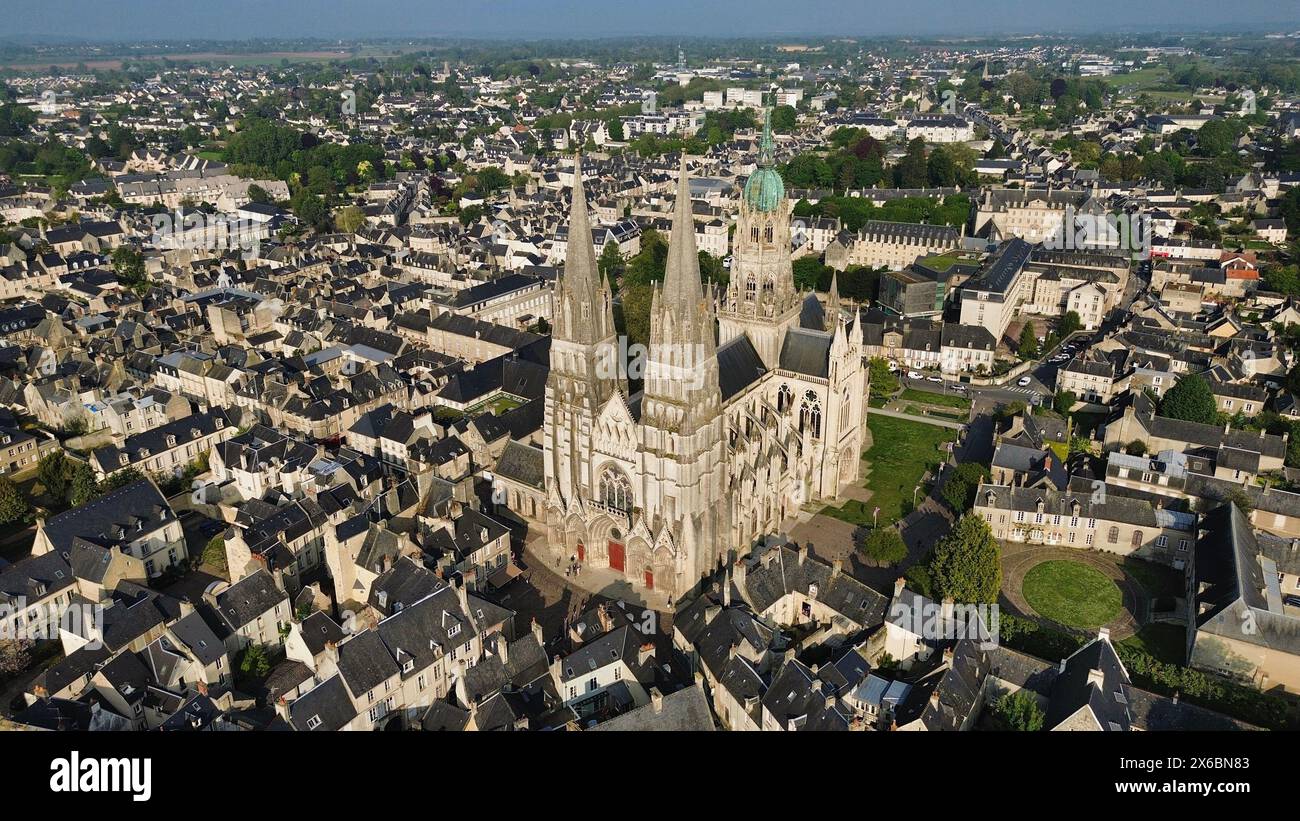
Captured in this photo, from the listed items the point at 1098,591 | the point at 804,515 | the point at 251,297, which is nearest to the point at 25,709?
the point at 804,515

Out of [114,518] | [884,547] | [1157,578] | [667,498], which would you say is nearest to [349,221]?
[114,518]

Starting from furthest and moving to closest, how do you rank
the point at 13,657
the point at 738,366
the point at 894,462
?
the point at 894,462 → the point at 738,366 → the point at 13,657

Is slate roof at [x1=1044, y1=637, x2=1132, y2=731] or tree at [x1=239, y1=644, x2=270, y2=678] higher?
slate roof at [x1=1044, y1=637, x2=1132, y2=731]

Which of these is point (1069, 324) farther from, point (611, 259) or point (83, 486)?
point (83, 486)

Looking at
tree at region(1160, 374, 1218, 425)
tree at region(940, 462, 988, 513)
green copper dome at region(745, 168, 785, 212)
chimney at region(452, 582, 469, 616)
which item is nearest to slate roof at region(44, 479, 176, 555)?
chimney at region(452, 582, 469, 616)

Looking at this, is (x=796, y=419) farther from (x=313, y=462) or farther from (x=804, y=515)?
(x=313, y=462)

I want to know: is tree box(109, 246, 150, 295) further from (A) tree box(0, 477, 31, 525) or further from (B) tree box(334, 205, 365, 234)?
(A) tree box(0, 477, 31, 525)

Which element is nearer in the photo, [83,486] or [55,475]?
[83,486]
